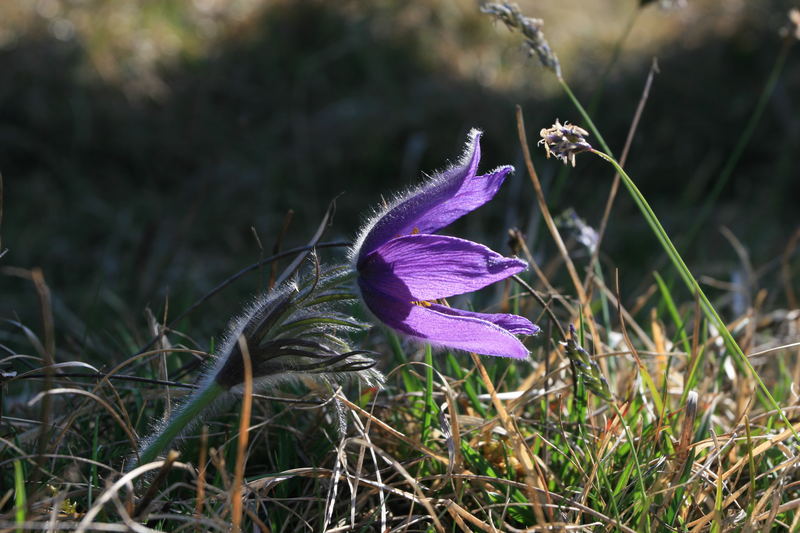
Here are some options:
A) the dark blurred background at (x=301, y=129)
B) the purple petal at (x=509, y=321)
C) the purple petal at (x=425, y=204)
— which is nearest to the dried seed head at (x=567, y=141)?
the purple petal at (x=425, y=204)

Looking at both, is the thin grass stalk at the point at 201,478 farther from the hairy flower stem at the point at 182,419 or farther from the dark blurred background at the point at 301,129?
the dark blurred background at the point at 301,129

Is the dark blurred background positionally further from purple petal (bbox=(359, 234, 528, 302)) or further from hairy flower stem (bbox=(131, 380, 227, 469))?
purple petal (bbox=(359, 234, 528, 302))

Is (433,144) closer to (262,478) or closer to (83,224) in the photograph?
(83,224)

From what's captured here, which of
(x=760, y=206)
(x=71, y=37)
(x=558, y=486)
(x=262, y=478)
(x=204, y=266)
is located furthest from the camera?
(x=71, y=37)

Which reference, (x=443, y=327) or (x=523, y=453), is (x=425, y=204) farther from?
(x=523, y=453)

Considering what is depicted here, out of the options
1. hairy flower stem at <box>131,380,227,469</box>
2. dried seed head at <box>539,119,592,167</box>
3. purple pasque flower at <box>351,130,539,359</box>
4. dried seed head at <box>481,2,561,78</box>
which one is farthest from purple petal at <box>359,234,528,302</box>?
dried seed head at <box>481,2,561,78</box>

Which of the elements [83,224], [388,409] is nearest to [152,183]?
[83,224]
